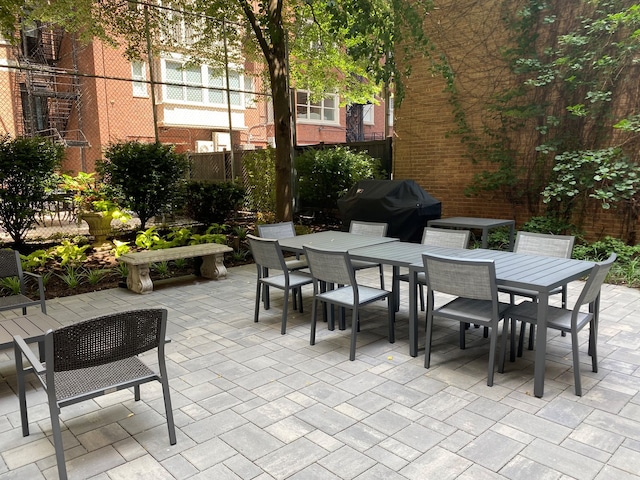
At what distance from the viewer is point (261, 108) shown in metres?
19.6

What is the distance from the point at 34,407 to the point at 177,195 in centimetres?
579

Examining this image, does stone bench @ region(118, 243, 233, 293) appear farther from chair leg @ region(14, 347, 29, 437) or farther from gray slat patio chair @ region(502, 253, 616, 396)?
gray slat patio chair @ region(502, 253, 616, 396)

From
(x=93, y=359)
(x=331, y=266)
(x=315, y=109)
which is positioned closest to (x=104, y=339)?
(x=93, y=359)

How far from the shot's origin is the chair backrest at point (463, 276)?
3148mm

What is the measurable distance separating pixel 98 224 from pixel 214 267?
103 inches

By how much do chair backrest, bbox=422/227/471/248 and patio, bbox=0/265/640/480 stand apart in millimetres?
959

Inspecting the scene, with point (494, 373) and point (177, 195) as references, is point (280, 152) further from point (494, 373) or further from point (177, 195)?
point (494, 373)

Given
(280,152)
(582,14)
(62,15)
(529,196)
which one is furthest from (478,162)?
(62,15)

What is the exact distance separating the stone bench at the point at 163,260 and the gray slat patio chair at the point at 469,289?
150 inches

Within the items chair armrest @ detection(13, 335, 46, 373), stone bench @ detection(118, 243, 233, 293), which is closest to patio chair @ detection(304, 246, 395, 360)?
chair armrest @ detection(13, 335, 46, 373)

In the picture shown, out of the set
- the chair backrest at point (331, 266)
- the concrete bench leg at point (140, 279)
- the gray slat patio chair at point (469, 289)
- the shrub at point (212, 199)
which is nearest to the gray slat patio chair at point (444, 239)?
the chair backrest at point (331, 266)

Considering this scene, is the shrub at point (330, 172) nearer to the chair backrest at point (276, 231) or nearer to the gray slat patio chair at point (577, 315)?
the chair backrest at point (276, 231)

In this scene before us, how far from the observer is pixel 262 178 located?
10.4 meters

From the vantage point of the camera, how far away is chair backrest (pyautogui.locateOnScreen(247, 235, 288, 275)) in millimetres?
4445
